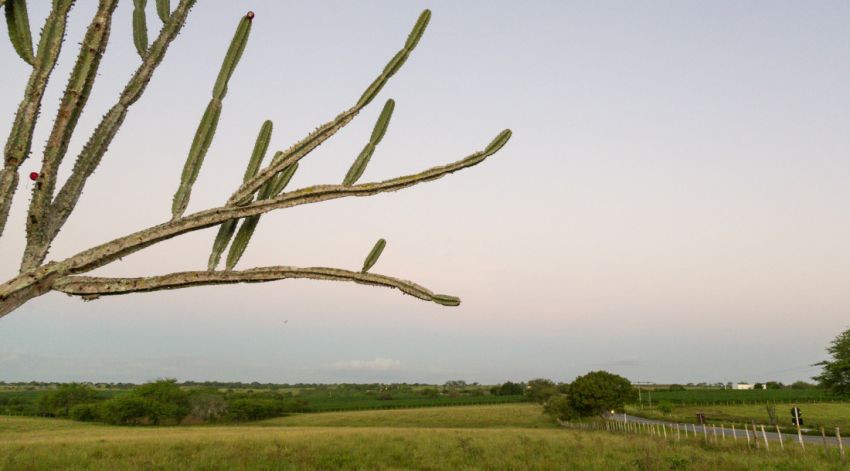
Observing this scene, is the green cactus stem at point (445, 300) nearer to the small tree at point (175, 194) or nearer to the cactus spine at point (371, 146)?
the small tree at point (175, 194)

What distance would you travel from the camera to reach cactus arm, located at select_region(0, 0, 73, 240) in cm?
276

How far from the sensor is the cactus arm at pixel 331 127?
9.88 feet

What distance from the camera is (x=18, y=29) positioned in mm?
2879

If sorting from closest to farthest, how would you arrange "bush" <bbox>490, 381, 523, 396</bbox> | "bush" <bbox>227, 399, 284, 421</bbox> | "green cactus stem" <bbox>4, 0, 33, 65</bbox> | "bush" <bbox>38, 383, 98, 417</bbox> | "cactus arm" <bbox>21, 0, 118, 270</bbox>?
"cactus arm" <bbox>21, 0, 118, 270</bbox> → "green cactus stem" <bbox>4, 0, 33, 65</bbox> → "bush" <bbox>227, 399, 284, 421</bbox> → "bush" <bbox>38, 383, 98, 417</bbox> → "bush" <bbox>490, 381, 523, 396</bbox>

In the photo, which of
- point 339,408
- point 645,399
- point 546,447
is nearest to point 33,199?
point 546,447

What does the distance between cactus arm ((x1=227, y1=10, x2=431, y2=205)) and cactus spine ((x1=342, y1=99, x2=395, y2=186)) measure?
0.68ft

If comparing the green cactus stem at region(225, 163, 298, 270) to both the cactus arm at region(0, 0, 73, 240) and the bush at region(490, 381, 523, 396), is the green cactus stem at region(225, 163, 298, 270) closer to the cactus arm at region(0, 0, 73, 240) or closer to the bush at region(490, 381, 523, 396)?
the cactus arm at region(0, 0, 73, 240)

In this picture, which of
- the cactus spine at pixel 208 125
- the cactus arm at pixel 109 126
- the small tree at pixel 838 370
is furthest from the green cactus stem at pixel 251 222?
the small tree at pixel 838 370

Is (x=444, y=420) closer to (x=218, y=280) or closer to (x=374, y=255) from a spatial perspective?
(x=374, y=255)

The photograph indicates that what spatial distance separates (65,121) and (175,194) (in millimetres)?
646

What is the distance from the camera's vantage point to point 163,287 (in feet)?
9.47

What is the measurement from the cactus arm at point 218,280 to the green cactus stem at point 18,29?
125 centimetres

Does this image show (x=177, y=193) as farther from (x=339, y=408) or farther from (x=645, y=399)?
(x=645, y=399)

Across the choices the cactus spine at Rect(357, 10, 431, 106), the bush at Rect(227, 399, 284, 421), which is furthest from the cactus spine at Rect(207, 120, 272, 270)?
the bush at Rect(227, 399, 284, 421)
